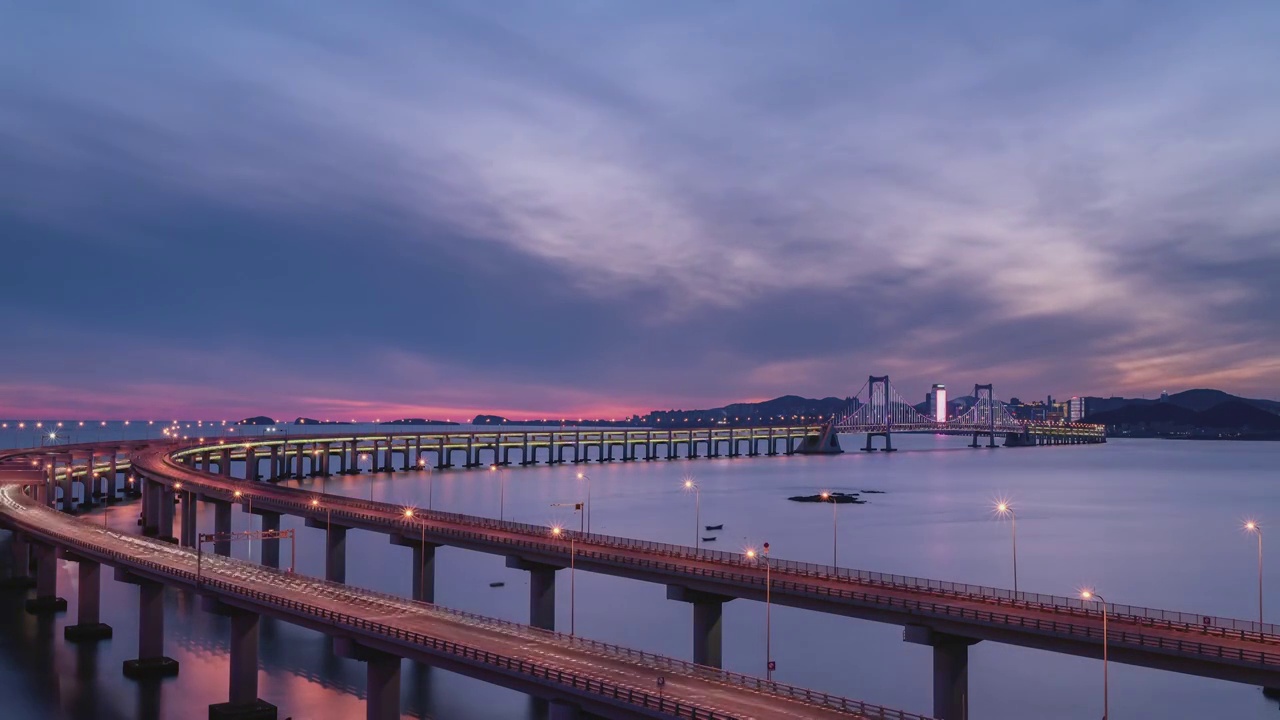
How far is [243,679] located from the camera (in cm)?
4241

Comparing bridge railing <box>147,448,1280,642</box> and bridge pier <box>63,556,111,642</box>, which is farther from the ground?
bridge railing <box>147,448,1280,642</box>

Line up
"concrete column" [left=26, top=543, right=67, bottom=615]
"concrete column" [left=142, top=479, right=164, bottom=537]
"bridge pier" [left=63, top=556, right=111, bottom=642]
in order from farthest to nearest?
"concrete column" [left=142, top=479, right=164, bottom=537]
"concrete column" [left=26, top=543, right=67, bottom=615]
"bridge pier" [left=63, top=556, right=111, bottom=642]

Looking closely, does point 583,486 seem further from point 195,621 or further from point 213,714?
point 213,714

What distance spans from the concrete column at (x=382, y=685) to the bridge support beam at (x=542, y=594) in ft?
52.9

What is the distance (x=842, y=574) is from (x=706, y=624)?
758 centimetres

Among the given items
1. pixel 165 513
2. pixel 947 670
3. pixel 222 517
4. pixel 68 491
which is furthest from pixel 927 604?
pixel 68 491

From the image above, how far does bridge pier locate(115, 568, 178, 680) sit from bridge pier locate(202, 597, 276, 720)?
26.7 ft

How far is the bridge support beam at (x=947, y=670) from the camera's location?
36.4 meters

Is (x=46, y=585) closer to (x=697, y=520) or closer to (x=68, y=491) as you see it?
(x=697, y=520)

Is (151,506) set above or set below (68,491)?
above

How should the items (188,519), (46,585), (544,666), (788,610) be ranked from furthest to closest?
(188,519)
(788,610)
(46,585)
(544,666)

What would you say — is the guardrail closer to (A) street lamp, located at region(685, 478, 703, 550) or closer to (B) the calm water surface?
(B) the calm water surface

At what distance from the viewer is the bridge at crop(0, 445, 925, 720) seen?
2952 cm

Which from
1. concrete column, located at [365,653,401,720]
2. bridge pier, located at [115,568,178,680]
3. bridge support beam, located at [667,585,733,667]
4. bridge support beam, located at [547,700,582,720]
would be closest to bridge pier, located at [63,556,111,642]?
bridge pier, located at [115,568,178,680]
